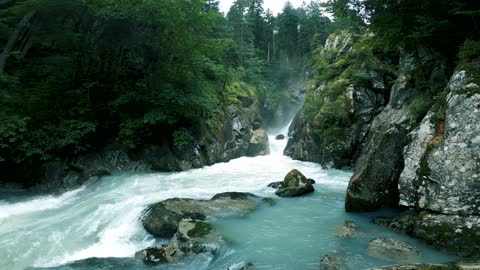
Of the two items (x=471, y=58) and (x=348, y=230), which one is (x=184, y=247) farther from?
(x=471, y=58)

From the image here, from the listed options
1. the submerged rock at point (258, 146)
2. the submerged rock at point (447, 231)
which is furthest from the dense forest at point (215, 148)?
the submerged rock at point (258, 146)

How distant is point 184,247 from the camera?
320 inches

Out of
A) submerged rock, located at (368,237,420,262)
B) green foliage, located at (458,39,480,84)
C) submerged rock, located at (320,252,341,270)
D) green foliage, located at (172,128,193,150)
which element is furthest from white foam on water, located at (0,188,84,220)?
green foliage, located at (458,39,480,84)

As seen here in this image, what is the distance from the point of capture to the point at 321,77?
2402cm

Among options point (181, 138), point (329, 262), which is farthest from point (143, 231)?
point (181, 138)

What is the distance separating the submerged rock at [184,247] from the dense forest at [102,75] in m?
9.48

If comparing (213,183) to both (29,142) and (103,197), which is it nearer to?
(103,197)

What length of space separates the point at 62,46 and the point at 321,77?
17181mm

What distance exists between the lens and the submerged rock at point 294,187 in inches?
516

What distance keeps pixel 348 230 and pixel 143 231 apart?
599 cm

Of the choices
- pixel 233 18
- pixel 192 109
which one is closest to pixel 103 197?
pixel 192 109

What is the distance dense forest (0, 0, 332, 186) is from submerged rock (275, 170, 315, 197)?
7.18m

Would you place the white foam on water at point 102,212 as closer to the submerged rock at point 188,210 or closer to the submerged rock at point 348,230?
the submerged rock at point 188,210

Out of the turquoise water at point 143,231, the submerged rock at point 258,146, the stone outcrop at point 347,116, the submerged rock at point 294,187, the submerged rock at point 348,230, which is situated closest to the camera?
the turquoise water at point 143,231
